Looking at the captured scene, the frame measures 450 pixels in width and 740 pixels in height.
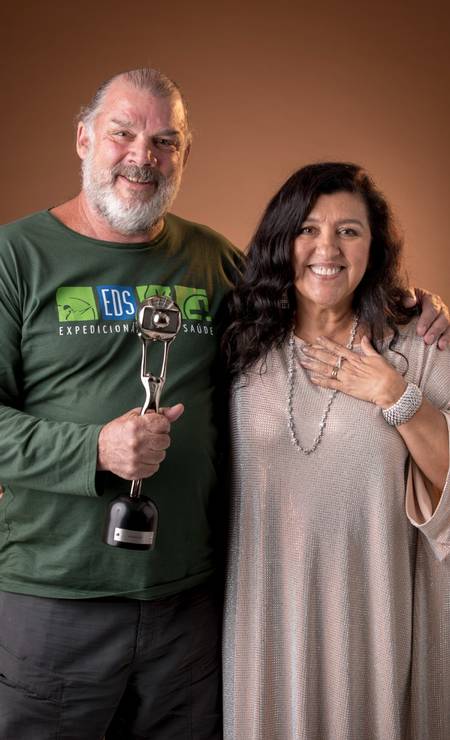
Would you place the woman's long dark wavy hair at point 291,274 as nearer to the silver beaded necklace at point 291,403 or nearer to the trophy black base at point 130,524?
the silver beaded necklace at point 291,403

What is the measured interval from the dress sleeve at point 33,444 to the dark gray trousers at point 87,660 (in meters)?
0.27

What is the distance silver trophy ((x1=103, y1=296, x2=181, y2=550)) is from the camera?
1824 mm

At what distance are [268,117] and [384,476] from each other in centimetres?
267

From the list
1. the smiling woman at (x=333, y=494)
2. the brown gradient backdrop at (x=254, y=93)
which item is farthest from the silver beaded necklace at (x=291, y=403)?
the brown gradient backdrop at (x=254, y=93)

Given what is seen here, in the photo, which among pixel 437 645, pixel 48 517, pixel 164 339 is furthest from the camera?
pixel 437 645

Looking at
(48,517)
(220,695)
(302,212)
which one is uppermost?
(302,212)

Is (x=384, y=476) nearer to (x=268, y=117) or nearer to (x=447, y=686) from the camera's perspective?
(x=447, y=686)

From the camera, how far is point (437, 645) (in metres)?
2.17

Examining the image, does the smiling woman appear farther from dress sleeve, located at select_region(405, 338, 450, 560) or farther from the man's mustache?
the man's mustache

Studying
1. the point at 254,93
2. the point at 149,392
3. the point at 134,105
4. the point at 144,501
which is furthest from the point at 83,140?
the point at 254,93

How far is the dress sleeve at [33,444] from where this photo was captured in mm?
1928

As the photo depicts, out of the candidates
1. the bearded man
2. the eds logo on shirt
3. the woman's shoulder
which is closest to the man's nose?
the bearded man

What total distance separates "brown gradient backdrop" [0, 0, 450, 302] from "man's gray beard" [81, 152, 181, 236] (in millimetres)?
1922

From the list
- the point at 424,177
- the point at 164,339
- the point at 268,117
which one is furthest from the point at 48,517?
the point at 424,177
